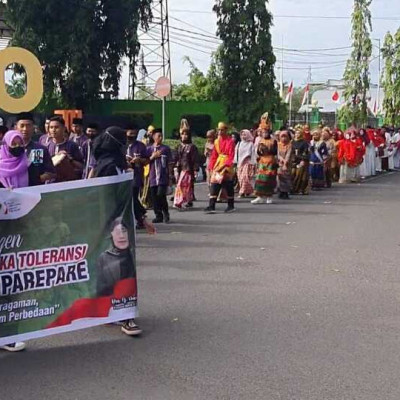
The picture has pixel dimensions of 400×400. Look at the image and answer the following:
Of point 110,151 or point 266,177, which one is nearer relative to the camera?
point 110,151

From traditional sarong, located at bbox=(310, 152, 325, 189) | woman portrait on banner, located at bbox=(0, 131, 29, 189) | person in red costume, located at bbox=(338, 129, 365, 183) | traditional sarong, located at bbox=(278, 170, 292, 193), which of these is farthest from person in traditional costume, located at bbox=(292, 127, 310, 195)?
woman portrait on banner, located at bbox=(0, 131, 29, 189)

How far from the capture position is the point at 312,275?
8.67 metres

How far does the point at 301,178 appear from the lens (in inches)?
757

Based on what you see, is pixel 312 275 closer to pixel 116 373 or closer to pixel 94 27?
pixel 116 373

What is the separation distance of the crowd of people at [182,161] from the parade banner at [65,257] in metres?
0.36

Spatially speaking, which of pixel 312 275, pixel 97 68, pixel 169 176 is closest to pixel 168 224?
pixel 169 176

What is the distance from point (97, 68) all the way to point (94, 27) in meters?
1.46

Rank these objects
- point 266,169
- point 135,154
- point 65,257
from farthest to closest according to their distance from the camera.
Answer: point 266,169 → point 135,154 → point 65,257

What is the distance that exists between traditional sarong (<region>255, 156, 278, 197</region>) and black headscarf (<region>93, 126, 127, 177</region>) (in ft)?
31.4

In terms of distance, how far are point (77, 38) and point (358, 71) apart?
11828mm

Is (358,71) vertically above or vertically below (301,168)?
above

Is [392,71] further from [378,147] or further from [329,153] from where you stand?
[329,153]

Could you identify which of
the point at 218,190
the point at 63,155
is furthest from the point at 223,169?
the point at 63,155

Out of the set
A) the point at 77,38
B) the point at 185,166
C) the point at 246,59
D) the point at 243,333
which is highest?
the point at 77,38
